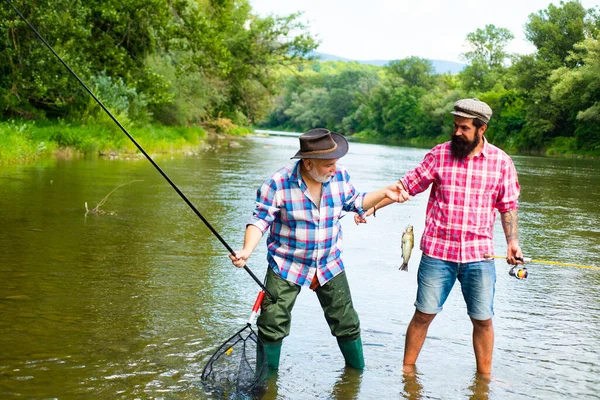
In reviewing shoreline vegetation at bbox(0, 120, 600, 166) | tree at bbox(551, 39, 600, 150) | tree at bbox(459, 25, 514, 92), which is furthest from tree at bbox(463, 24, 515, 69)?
shoreline vegetation at bbox(0, 120, 600, 166)

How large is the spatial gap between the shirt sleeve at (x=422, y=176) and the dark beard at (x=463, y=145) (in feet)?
0.61

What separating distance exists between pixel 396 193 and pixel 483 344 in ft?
3.99

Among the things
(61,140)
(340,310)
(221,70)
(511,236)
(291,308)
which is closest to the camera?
(291,308)

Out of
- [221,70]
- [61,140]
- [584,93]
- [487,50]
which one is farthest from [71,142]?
[487,50]

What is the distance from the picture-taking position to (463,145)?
5324 mm

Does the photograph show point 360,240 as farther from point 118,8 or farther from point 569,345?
point 118,8

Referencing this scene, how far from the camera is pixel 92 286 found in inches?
305

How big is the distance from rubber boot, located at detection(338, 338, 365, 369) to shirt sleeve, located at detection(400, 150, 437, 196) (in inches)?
44.2

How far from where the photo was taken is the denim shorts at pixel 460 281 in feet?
17.6

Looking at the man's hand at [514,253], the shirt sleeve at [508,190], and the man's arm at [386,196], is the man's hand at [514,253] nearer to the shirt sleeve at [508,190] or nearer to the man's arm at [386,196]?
the shirt sleeve at [508,190]

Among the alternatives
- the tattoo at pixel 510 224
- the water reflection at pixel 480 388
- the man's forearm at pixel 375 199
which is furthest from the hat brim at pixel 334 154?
the water reflection at pixel 480 388

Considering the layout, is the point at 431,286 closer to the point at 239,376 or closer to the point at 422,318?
the point at 422,318

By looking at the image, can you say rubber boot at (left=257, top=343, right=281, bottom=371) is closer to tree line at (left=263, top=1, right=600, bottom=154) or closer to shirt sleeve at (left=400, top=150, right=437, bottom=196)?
shirt sleeve at (left=400, top=150, right=437, bottom=196)

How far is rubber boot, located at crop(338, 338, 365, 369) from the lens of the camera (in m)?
5.57
